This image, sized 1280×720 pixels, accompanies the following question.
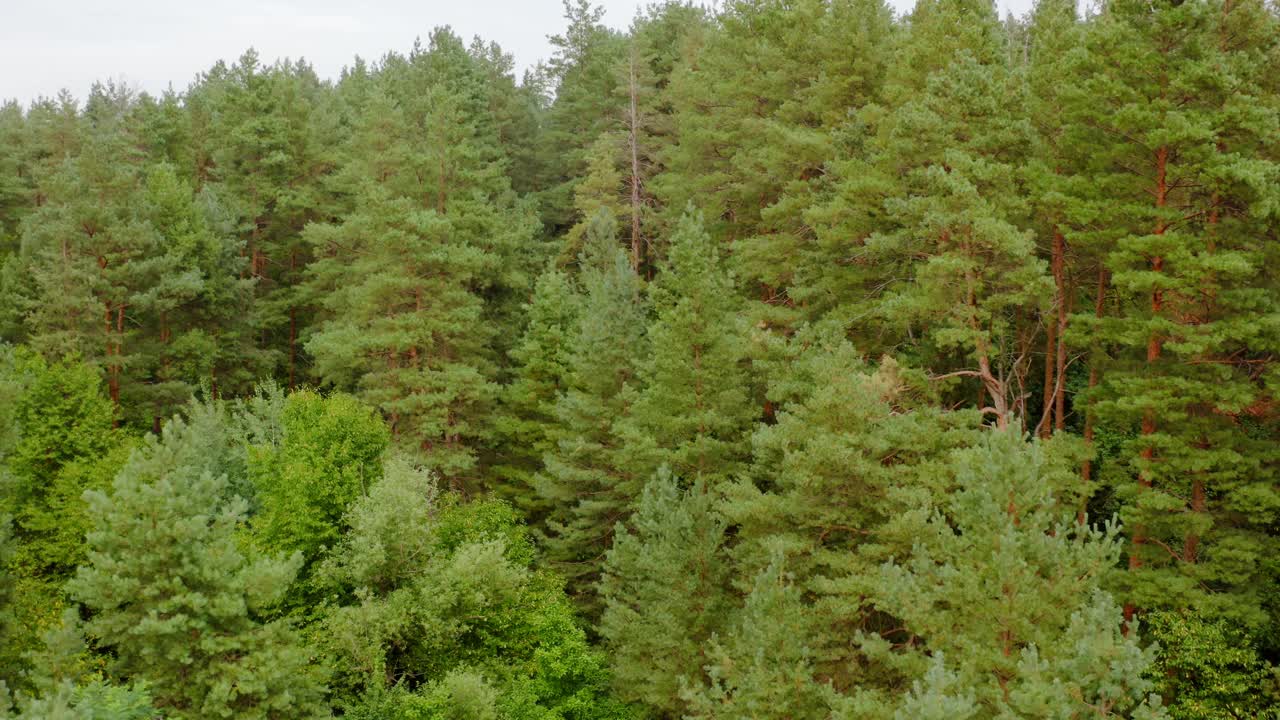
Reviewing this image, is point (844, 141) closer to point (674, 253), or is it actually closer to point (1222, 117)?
point (674, 253)

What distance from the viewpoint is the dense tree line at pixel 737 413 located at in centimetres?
1492

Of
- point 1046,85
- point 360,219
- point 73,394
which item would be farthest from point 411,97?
point 1046,85

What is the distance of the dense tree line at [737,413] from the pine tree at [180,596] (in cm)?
10

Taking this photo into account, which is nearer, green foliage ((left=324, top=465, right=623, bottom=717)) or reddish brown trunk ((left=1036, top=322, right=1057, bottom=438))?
reddish brown trunk ((left=1036, top=322, right=1057, bottom=438))

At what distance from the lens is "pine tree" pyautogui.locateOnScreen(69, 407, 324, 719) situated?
619 inches

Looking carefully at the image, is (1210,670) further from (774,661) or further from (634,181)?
(634,181)

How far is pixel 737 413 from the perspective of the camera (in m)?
22.8

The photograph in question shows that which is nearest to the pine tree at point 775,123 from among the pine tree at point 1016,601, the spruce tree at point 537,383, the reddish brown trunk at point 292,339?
the spruce tree at point 537,383

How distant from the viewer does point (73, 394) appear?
95.6ft

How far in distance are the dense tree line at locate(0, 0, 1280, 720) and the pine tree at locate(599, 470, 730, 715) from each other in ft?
0.39

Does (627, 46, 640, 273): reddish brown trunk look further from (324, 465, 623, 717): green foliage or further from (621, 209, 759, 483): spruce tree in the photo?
(324, 465, 623, 717): green foliage

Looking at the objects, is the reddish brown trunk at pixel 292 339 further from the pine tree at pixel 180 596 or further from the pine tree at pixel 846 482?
the pine tree at pixel 846 482

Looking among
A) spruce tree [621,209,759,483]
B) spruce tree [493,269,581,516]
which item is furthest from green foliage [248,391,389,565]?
spruce tree [621,209,759,483]

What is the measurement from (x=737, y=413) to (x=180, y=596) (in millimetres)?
13477
